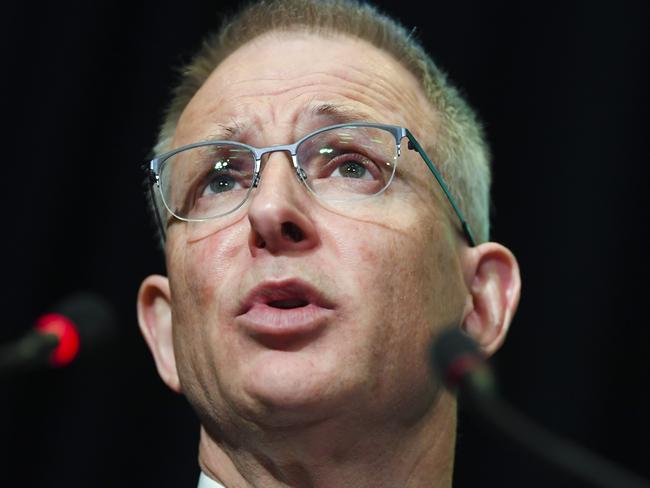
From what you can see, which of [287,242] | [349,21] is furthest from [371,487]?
[349,21]

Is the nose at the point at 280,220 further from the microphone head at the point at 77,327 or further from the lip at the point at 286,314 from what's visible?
the microphone head at the point at 77,327

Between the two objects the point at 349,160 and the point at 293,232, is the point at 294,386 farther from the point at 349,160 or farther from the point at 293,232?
the point at 349,160

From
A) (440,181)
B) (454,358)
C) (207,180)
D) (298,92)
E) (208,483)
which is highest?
(454,358)

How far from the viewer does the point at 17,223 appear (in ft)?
9.02

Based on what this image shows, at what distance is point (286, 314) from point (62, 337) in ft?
1.30

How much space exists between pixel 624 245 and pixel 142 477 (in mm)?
1459

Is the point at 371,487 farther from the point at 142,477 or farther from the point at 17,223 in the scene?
the point at 17,223

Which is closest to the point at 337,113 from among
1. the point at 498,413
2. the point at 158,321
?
the point at 158,321

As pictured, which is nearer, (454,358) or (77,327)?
(454,358)

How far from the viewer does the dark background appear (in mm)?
2721

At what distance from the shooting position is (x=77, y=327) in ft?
5.03

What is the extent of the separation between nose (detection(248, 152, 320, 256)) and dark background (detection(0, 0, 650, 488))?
106 centimetres

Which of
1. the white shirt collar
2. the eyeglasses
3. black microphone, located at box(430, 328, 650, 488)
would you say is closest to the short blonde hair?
the eyeglasses

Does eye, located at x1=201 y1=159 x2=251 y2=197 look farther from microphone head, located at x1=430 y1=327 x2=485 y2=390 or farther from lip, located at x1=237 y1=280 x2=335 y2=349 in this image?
microphone head, located at x1=430 y1=327 x2=485 y2=390
